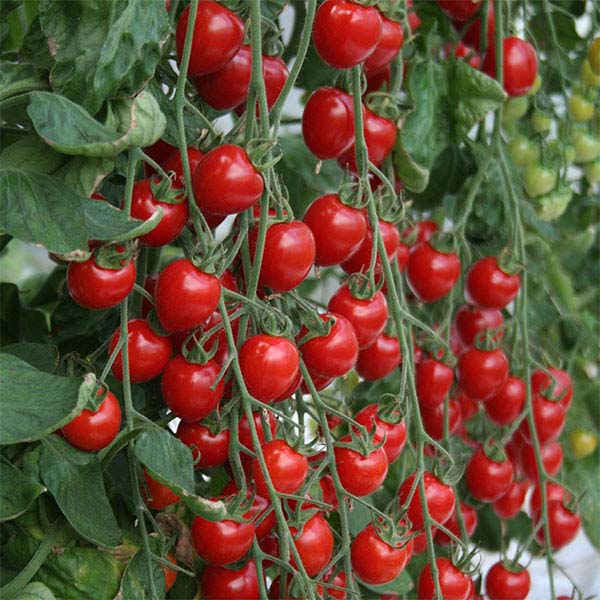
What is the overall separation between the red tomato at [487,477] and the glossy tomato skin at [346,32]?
1.13 ft

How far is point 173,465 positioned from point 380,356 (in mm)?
212

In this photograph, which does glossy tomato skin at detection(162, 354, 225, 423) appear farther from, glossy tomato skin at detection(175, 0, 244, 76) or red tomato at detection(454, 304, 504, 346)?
red tomato at detection(454, 304, 504, 346)

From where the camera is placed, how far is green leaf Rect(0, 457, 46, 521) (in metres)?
0.48

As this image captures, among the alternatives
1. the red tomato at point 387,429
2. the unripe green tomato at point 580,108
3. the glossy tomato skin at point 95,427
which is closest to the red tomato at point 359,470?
the red tomato at point 387,429

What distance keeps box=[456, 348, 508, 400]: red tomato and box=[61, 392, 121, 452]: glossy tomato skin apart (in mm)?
328

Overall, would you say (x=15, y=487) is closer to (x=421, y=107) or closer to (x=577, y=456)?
(x=421, y=107)

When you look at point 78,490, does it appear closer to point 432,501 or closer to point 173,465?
point 173,465

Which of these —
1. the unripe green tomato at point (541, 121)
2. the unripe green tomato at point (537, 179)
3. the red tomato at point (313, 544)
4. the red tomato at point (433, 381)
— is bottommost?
the red tomato at point (433, 381)

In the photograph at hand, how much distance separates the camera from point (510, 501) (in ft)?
2.62

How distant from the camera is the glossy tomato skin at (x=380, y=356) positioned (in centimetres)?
65

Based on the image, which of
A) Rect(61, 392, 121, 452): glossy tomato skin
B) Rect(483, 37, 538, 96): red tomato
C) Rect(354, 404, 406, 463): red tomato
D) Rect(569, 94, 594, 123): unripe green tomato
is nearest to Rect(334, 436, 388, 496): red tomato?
Rect(354, 404, 406, 463): red tomato

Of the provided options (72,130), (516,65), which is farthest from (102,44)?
(516,65)

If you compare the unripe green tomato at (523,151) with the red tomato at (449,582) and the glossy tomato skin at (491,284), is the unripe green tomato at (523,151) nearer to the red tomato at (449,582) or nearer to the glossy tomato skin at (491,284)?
the glossy tomato skin at (491,284)

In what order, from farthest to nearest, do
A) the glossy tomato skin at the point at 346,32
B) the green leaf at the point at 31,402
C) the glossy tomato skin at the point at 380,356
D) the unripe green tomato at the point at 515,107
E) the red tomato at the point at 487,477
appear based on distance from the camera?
the unripe green tomato at the point at 515,107
the red tomato at the point at 487,477
the glossy tomato skin at the point at 380,356
the glossy tomato skin at the point at 346,32
the green leaf at the point at 31,402
